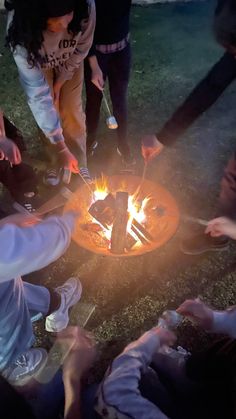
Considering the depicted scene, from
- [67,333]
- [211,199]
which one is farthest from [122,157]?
[67,333]

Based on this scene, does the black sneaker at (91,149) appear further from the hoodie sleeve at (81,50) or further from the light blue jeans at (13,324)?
the light blue jeans at (13,324)

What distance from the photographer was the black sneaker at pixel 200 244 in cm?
386

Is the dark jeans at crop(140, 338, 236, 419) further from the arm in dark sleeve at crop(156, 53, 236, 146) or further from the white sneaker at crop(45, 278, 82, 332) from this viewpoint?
the arm in dark sleeve at crop(156, 53, 236, 146)

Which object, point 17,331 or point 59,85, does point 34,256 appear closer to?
point 17,331

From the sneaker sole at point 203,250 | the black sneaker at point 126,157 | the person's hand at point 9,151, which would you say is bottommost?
the sneaker sole at point 203,250

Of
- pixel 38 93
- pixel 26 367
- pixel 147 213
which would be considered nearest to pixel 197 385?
pixel 26 367

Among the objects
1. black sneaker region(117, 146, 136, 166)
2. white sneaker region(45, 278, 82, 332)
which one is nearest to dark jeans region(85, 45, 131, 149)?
black sneaker region(117, 146, 136, 166)

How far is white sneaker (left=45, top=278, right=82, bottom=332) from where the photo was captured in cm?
328

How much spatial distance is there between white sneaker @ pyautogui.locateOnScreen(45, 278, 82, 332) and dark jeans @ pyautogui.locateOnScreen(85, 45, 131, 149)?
2121mm

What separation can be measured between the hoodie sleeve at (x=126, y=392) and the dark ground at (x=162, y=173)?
113 cm

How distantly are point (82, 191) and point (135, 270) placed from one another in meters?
1.01

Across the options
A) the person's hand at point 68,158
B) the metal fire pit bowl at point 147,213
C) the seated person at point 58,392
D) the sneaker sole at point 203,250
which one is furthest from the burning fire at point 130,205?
the seated person at point 58,392

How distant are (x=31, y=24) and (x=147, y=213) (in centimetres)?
193

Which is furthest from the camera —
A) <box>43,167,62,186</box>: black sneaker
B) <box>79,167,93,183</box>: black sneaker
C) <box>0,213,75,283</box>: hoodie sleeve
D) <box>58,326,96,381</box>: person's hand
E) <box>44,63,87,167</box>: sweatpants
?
<box>43,167,62,186</box>: black sneaker
